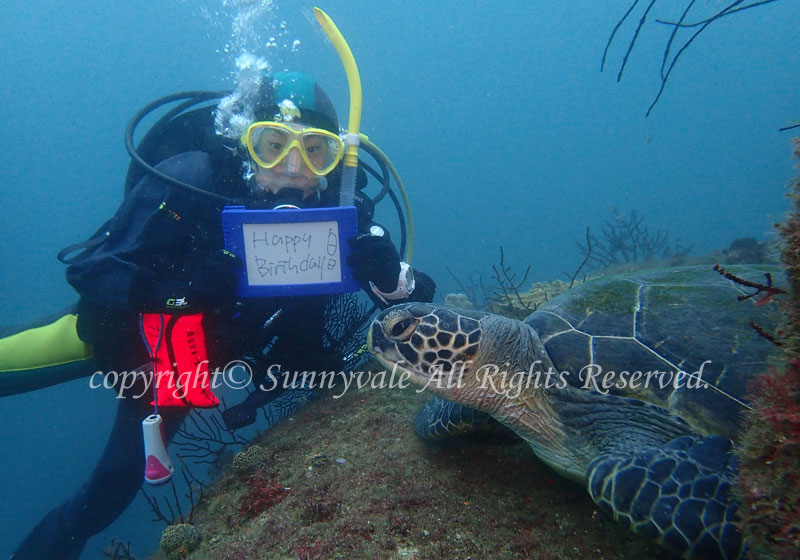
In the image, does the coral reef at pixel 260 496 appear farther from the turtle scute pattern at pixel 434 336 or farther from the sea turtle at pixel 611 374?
the turtle scute pattern at pixel 434 336

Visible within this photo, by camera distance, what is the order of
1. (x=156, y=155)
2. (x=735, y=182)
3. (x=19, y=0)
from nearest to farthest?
(x=156, y=155) → (x=19, y=0) → (x=735, y=182)

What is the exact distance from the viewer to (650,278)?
285 cm

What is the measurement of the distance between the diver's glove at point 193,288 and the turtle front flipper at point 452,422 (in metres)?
1.80

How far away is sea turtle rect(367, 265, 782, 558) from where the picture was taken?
177 centimetres

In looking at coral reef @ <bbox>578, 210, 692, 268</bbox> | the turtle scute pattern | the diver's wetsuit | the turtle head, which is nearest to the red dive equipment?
the diver's wetsuit

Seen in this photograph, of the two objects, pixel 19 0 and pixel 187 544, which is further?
pixel 19 0

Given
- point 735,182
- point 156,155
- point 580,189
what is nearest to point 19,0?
point 156,155

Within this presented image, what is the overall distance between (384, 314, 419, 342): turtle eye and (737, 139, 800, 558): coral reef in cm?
154

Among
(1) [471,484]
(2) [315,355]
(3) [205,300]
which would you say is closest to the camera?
(1) [471,484]

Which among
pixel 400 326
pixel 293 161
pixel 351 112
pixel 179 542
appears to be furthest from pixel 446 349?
pixel 351 112

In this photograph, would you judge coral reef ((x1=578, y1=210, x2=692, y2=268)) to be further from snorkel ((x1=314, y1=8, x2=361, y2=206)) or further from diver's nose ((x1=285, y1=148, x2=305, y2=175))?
diver's nose ((x1=285, y1=148, x2=305, y2=175))

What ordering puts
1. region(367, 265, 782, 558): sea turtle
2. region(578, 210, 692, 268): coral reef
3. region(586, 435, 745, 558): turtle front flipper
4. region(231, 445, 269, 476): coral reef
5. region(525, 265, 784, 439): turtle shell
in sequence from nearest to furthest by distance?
region(586, 435, 745, 558): turtle front flipper < region(367, 265, 782, 558): sea turtle < region(525, 265, 784, 439): turtle shell < region(231, 445, 269, 476): coral reef < region(578, 210, 692, 268): coral reef

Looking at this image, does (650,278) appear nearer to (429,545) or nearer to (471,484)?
(471,484)

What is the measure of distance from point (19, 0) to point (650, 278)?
83.6 meters
